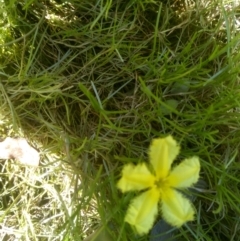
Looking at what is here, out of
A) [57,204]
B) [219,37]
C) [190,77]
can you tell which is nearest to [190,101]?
[190,77]

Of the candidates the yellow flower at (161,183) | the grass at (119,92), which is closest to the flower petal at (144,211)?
the yellow flower at (161,183)

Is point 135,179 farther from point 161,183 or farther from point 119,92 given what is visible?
point 119,92

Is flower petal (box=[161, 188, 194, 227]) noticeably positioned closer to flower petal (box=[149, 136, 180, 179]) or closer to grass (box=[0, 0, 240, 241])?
flower petal (box=[149, 136, 180, 179])

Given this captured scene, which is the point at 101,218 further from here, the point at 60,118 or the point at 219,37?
the point at 219,37

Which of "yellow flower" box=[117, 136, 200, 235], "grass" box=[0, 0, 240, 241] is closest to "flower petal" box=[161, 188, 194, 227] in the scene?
"yellow flower" box=[117, 136, 200, 235]

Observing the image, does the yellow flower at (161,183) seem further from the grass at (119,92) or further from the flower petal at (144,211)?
the grass at (119,92)

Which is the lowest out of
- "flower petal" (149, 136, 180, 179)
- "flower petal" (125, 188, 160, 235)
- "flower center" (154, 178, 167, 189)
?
"flower petal" (125, 188, 160, 235)

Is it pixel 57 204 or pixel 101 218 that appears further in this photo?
pixel 57 204
